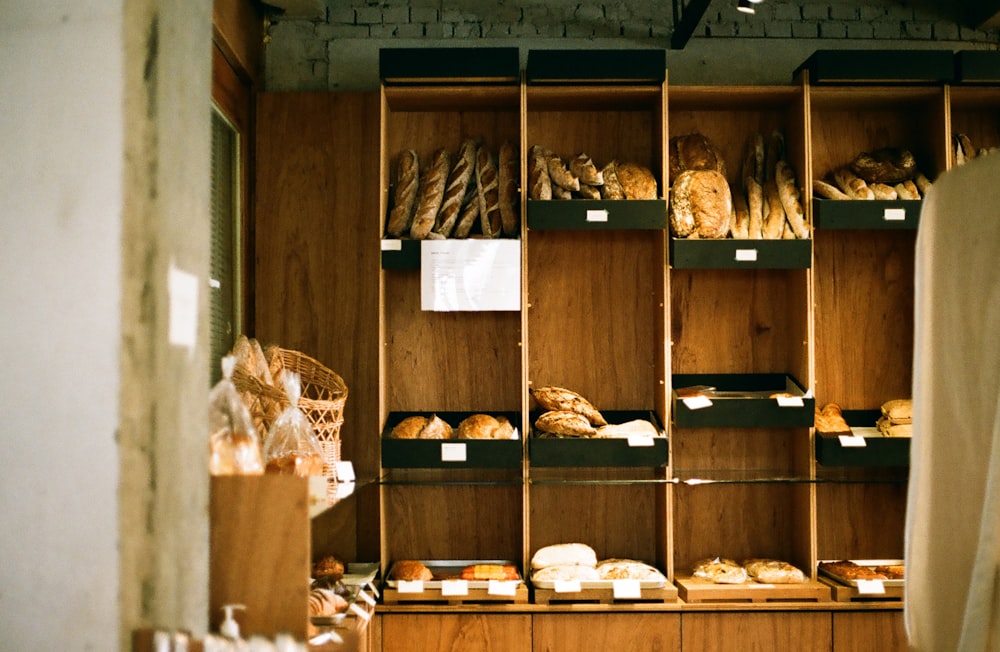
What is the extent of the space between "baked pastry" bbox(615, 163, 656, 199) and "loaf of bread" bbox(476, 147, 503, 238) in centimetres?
47

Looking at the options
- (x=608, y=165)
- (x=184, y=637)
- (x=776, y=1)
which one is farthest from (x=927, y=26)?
(x=184, y=637)

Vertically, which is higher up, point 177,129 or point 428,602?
point 177,129

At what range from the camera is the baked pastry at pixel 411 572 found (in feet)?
10.00

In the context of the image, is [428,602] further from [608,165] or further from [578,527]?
[608,165]

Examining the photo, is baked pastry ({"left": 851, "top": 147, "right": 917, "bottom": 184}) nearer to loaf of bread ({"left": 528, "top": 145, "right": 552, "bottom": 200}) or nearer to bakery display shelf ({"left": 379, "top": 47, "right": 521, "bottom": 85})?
loaf of bread ({"left": 528, "top": 145, "right": 552, "bottom": 200})

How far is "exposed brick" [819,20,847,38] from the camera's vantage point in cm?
360

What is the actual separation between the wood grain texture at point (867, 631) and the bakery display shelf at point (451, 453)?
Result: 1.29m

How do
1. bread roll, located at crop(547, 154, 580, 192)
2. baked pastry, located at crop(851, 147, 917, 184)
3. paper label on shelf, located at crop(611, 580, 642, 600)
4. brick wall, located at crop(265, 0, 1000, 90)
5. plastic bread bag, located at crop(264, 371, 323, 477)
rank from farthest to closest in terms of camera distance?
1. brick wall, located at crop(265, 0, 1000, 90)
2. baked pastry, located at crop(851, 147, 917, 184)
3. bread roll, located at crop(547, 154, 580, 192)
4. paper label on shelf, located at crop(611, 580, 642, 600)
5. plastic bread bag, located at crop(264, 371, 323, 477)

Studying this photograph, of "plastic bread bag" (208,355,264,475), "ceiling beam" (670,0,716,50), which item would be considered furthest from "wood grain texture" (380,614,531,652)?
"ceiling beam" (670,0,716,50)

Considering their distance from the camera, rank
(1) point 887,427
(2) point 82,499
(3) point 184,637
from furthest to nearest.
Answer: (1) point 887,427 → (3) point 184,637 → (2) point 82,499

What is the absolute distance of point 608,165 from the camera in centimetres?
328

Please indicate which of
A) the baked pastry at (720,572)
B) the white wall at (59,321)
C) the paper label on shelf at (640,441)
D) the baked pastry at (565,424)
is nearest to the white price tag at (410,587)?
the baked pastry at (565,424)

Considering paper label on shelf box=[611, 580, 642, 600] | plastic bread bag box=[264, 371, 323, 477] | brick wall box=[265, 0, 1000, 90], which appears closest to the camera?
plastic bread bag box=[264, 371, 323, 477]

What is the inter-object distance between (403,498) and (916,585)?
2.28 m
